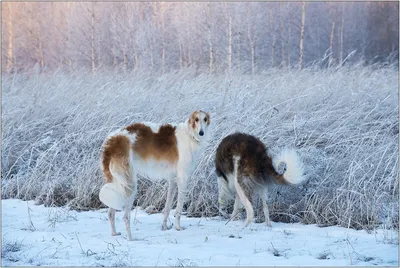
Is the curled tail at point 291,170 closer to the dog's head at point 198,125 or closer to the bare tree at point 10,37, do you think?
the dog's head at point 198,125

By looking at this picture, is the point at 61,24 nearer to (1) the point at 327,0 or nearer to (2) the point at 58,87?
(1) the point at 327,0

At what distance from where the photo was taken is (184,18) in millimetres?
24438

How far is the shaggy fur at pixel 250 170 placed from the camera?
17.0 ft

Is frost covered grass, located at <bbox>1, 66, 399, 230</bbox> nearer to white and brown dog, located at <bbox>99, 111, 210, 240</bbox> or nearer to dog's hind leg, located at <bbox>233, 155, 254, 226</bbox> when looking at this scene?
dog's hind leg, located at <bbox>233, 155, 254, 226</bbox>

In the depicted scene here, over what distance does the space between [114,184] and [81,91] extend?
5.26 meters

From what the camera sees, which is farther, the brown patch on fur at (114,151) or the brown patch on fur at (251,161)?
the brown patch on fur at (251,161)

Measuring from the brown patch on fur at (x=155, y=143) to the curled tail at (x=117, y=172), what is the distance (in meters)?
0.13

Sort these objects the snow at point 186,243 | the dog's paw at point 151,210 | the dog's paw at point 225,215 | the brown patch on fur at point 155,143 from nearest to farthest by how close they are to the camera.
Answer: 1. the snow at point 186,243
2. the brown patch on fur at point 155,143
3. the dog's paw at point 225,215
4. the dog's paw at point 151,210

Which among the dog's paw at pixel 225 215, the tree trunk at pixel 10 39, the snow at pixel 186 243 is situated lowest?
the snow at pixel 186 243

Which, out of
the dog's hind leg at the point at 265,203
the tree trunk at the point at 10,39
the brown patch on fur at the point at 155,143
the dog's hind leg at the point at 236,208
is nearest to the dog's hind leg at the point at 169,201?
the brown patch on fur at the point at 155,143

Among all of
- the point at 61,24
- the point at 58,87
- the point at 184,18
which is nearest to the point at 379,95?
the point at 58,87

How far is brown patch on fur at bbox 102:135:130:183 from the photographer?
4820 mm

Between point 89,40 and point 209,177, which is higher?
point 89,40

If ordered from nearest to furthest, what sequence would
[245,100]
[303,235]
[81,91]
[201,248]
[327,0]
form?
[201,248], [303,235], [245,100], [81,91], [327,0]
